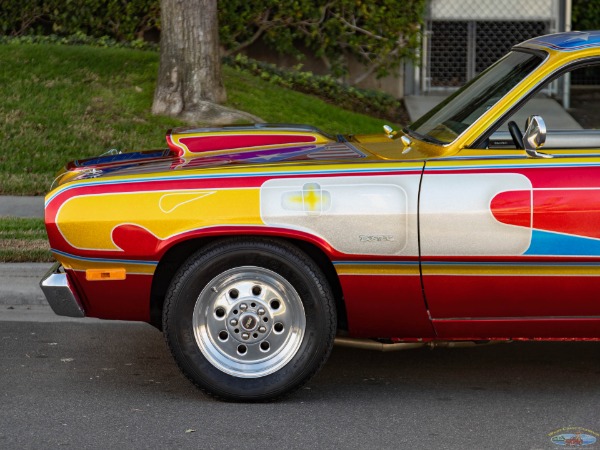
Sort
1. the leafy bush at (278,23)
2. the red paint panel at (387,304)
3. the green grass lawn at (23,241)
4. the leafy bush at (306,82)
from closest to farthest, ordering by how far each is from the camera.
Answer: the red paint panel at (387,304)
the green grass lawn at (23,241)
the leafy bush at (306,82)
the leafy bush at (278,23)

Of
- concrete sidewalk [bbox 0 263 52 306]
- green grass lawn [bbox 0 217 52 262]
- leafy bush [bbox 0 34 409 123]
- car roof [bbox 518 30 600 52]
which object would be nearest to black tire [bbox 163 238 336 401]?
car roof [bbox 518 30 600 52]

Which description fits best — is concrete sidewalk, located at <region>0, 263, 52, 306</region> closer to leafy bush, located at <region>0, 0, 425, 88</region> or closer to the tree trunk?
the tree trunk

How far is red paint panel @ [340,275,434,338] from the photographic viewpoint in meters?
5.15

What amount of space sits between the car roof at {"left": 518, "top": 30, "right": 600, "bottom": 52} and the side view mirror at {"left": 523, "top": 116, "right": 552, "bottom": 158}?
43 centimetres

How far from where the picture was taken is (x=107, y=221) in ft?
17.1

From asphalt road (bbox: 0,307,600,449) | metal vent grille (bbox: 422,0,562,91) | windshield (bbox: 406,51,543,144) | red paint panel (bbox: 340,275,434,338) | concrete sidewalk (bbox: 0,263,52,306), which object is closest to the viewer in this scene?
asphalt road (bbox: 0,307,600,449)

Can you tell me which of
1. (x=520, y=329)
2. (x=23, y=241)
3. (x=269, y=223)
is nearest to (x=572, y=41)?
(x=520, y=329)

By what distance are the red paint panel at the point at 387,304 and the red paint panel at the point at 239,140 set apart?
118cm

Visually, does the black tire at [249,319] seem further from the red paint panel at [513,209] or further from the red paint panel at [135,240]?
the red paint panel at [513,209]

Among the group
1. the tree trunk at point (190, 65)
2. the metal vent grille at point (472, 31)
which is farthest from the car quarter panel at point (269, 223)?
the metal vent grille at point (472, 31)

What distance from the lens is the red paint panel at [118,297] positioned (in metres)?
5.27

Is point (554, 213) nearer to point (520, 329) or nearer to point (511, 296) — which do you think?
point (511, 296)

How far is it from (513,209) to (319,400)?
127 cm

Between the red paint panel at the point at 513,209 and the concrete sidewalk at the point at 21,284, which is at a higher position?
the red paint panel at the point at 513,209
